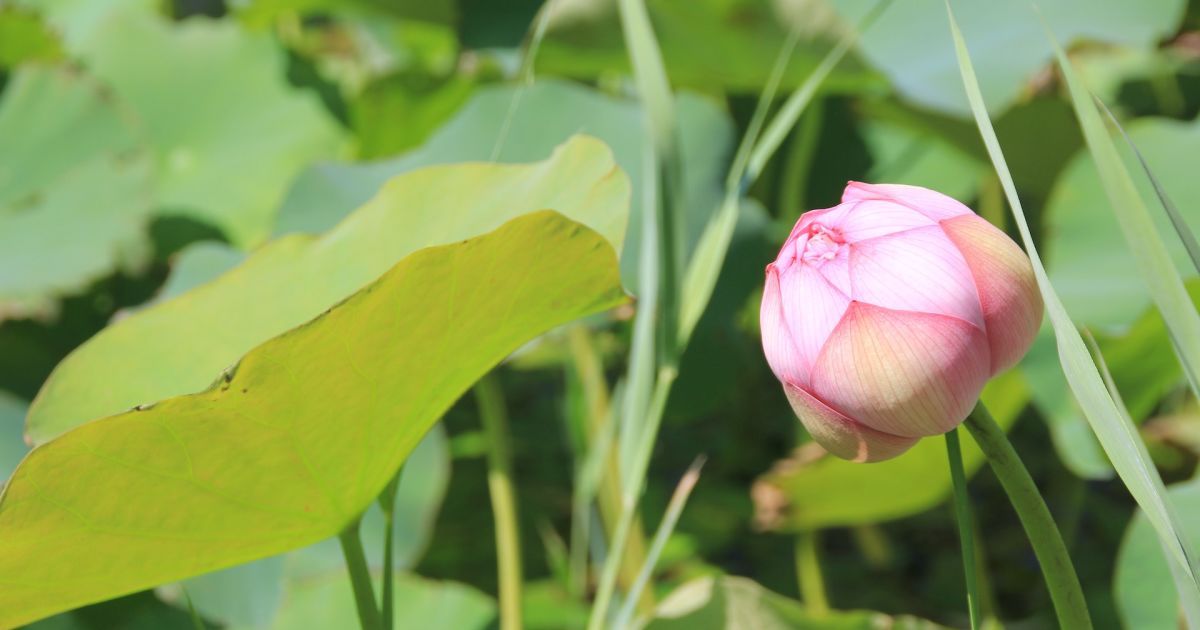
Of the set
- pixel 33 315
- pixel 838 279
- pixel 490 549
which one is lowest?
pixel 490 549

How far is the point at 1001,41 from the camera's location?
2.95 feet

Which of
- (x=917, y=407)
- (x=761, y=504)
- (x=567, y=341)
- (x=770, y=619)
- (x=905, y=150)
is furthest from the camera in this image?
(x=905, y=150)

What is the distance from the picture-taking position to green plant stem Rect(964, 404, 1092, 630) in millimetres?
327

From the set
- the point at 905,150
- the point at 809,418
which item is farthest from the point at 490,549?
the point at 809,418

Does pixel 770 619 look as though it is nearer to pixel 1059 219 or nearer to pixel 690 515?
pixel 1059 219

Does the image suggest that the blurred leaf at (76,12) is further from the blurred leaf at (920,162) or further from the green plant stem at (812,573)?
the green plant stem at (812,573)

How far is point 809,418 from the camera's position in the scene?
13.0 inches

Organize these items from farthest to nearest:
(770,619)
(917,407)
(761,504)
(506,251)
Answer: (761,504) → (770,619) → (506,251) → (917,407)

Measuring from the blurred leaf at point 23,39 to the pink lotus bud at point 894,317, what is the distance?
1.14 m

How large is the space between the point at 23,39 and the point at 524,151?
71cm

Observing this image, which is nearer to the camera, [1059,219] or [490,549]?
[1059,219]

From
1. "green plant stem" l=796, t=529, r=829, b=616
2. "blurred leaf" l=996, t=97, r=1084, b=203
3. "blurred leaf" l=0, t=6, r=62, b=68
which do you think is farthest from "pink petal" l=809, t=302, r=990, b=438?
"blurred leaf" l=0, t=6, r=62, b=68

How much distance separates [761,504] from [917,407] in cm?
53

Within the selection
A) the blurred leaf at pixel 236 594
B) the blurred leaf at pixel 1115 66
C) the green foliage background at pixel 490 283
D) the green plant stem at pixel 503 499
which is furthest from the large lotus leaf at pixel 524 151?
the blurred leaf at pixel 1115 66
